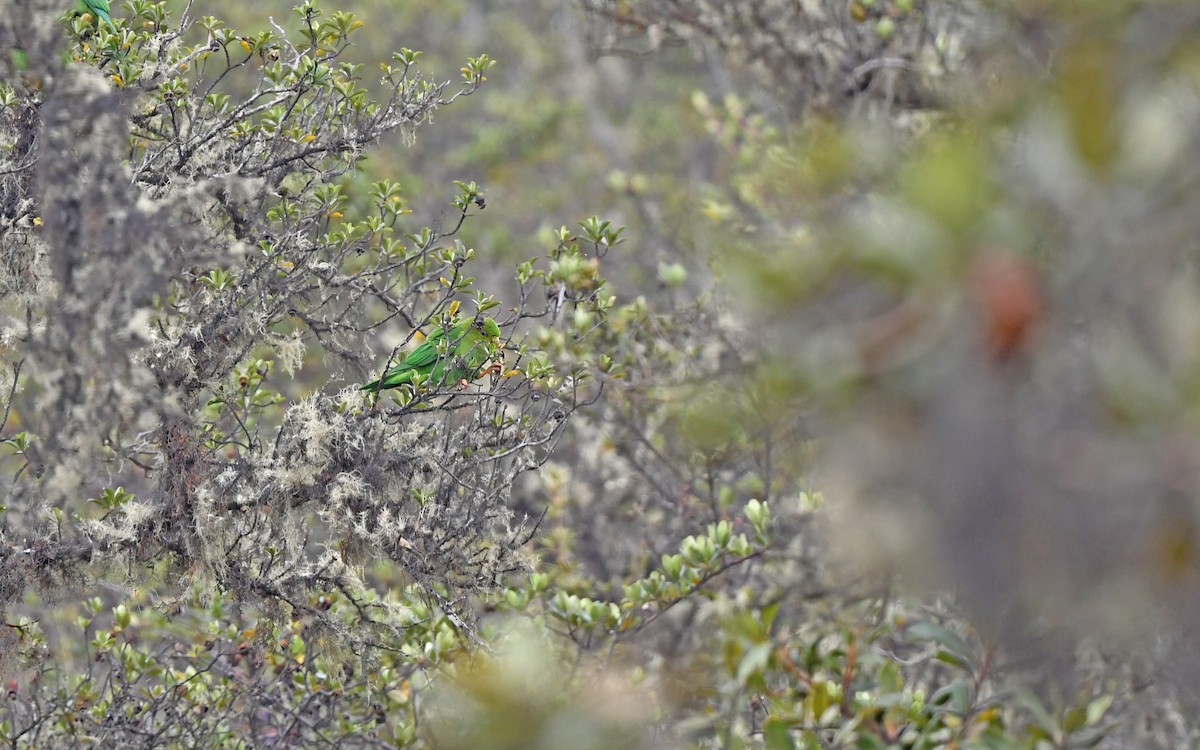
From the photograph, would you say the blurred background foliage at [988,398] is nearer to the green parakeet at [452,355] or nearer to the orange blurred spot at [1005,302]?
the orange blurred spot at [1005,302]

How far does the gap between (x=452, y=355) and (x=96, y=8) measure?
4.99 feet

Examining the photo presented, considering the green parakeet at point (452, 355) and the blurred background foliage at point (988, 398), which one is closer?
the blurred background foliage at point (988, 398)

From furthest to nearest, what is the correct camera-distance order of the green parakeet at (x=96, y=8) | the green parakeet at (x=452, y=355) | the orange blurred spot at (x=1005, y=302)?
1. the green parakeet at (x=452, y=355)
2. the green parakeet at (x=96, y=8)
3. the orange blurred spot at (x=1005, y=302)

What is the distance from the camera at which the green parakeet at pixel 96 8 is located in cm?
352

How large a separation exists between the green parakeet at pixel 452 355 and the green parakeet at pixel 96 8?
1350 mm

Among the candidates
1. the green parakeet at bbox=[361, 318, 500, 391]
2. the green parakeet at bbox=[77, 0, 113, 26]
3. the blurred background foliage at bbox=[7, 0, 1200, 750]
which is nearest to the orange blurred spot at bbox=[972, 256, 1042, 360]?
the blurred background foliage at bbox=[7, 0, 1200, 750]

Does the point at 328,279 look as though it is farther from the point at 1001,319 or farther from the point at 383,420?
the point at 1001,319

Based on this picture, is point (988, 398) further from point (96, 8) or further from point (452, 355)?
point (96, 8)

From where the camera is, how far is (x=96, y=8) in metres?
3.55

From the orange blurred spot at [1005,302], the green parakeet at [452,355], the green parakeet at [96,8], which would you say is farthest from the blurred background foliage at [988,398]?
the green parakeet at [96,8]

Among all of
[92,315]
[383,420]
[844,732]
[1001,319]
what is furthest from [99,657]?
[1001,319]

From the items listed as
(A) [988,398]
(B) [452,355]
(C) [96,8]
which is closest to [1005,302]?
(A) [988,398]

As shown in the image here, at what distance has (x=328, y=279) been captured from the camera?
143 inches

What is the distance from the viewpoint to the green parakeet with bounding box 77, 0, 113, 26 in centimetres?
352
